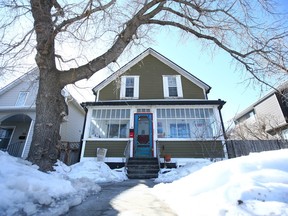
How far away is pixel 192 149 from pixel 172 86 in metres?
4.28

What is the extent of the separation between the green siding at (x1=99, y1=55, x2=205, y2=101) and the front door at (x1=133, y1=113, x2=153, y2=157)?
1593 millimetres

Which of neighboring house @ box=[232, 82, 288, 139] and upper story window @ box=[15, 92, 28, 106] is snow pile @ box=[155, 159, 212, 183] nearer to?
neighboring house @ box=[232, 82, 288, 139]

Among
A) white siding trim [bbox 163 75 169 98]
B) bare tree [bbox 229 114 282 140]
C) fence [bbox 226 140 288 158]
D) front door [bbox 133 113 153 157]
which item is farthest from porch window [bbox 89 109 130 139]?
bare tree [bbox 229 114 282 140]

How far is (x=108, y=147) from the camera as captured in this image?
8.61 metres

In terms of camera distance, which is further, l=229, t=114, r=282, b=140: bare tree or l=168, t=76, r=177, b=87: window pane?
l=229, t=114, r=282, b=140: bare tree

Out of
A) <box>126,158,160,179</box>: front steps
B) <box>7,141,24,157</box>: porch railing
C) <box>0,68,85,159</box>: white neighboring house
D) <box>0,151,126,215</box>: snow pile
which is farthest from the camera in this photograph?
<box>0,68,85,159</box>: white neighboring house

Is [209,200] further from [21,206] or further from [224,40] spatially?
[224,40]

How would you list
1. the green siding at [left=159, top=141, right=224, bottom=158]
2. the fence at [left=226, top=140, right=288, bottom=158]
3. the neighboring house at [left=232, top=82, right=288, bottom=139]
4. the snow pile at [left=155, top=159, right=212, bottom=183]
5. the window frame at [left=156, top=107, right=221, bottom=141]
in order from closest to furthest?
1. the snow pile at [left=155, top=159, right=212, bottom=183]
2. the fence at [left=226, top=140, right=288, bottom=158]
3. the green siding at [left=159, top=141, right=224, bottom=158]
4. the window frame at [left=156, top=107, right=221, bottom=141]
5. the neighboring house at [left=232, top=82, right=288, bottom=139]

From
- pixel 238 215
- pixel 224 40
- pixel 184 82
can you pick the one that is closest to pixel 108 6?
pixel 224 40

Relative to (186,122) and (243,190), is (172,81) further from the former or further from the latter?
(243,190)

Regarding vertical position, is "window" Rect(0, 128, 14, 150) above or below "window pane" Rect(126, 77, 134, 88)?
below

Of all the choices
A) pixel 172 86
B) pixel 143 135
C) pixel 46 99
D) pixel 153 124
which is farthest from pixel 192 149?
pixel 46 99

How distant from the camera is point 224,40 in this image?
579 cm

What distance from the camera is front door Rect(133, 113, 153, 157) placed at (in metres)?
8.63
